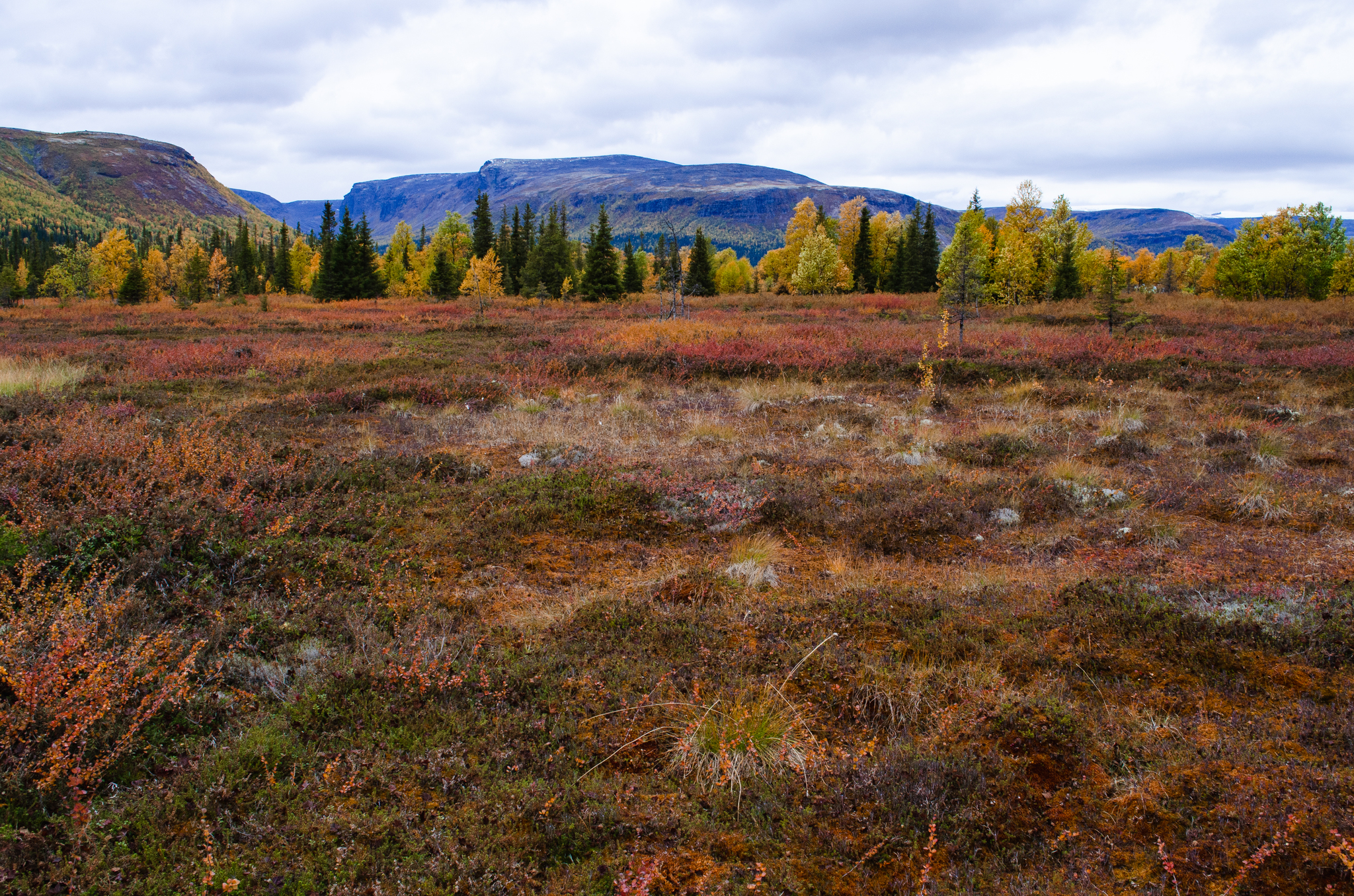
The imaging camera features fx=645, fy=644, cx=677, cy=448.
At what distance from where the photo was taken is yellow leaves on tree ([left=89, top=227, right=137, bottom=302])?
58781 millimetres

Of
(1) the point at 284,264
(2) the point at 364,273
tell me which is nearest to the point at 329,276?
(2) the point at 364,273

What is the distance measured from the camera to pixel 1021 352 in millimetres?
18938

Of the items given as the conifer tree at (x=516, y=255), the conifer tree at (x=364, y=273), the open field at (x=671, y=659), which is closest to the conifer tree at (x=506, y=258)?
the conifer tree at (x=516, y=255)

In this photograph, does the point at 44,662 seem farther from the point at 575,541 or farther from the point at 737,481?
the point at 737,481

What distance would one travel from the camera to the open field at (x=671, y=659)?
112 inches

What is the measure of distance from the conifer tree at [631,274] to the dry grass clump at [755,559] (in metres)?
55.9

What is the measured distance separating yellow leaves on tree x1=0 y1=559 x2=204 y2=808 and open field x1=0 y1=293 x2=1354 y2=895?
3 cm

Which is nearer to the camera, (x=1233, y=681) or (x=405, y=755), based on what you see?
(x=405, y=755)

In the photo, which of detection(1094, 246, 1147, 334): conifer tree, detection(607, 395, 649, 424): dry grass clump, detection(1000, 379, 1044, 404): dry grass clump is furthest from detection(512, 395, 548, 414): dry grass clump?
detection(1094, 246, 1147, 334): conifer tree

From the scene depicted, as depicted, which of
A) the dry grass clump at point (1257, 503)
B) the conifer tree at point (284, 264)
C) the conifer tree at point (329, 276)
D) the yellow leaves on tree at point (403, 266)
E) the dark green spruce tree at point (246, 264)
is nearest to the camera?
the dry grass clump at point (1257, 503)

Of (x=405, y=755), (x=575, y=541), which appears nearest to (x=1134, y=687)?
(x=405, y=755)

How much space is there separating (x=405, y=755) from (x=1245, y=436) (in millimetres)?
12700

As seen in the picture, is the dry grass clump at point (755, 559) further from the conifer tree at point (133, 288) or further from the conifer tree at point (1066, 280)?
the conifer tree at point (133, 288)

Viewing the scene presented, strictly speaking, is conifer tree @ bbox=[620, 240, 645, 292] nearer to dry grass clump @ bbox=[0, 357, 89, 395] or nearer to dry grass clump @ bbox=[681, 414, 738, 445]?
dry grass clump @ bbox=[0, 357, 89, 395]
